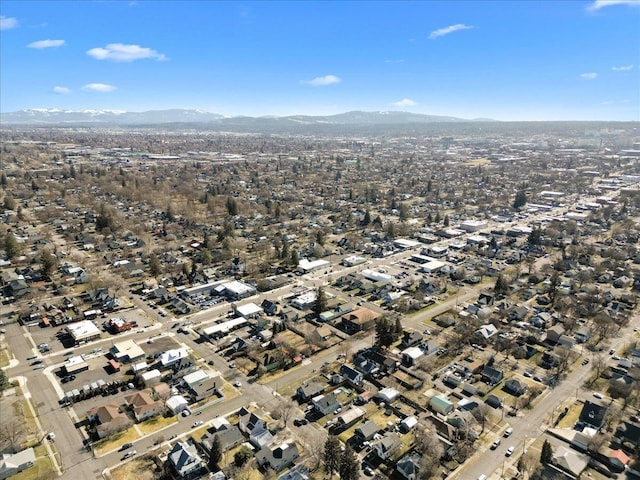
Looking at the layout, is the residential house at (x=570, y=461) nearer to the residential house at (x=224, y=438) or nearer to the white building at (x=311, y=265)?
the residential house at (x=224, y=438)

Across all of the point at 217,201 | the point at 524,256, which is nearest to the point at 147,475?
the point at 524,256

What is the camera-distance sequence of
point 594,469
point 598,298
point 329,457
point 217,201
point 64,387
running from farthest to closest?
1. point 217,201
2. point 598,298
3. point 64,387
4. point 594,469
5. point 329,457

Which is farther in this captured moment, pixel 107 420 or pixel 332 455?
pixel 107 420

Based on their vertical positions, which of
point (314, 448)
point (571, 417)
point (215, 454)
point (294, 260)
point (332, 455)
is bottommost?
point (571, 417)

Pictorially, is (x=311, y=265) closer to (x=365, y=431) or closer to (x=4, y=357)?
(x=365, y=431)

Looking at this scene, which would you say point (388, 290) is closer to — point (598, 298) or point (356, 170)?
point (598, 298)

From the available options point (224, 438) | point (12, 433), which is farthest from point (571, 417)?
point (12, 433)

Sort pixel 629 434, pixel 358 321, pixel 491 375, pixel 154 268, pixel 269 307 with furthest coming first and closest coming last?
1. pixel 154 268
2. pixel 269 307
3. pixel 358 321
4. pixel 491 375
5. pixel 629 434
